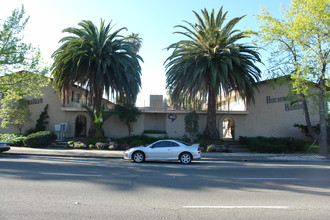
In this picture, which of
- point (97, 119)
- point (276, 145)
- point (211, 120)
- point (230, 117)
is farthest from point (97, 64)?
point (276, 145)

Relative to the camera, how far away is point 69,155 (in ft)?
55.1

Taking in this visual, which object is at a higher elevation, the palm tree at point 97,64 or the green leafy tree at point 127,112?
the palm tree at point 97,64

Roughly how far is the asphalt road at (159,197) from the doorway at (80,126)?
17508mm

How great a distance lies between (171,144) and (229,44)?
484 inches

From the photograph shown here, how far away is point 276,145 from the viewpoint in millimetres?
20031

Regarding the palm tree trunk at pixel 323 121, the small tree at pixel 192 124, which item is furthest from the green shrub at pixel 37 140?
the palm tree trunk at pixel 323 121

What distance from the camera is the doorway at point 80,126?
26.5m

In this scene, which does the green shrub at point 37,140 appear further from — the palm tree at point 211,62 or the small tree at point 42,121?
the palm tree at point 211,62

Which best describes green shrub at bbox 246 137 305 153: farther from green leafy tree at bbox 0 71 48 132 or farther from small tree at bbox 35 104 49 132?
small tree at bbox 35 104 49 132

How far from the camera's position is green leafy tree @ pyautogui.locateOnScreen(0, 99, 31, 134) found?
23.4 m

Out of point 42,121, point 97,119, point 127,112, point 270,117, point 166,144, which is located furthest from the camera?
point 270,117

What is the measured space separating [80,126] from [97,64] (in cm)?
798

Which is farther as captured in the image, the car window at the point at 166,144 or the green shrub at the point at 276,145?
the green shrub at the point at 276,145

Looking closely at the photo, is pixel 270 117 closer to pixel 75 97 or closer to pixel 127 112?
pixel 127 112
